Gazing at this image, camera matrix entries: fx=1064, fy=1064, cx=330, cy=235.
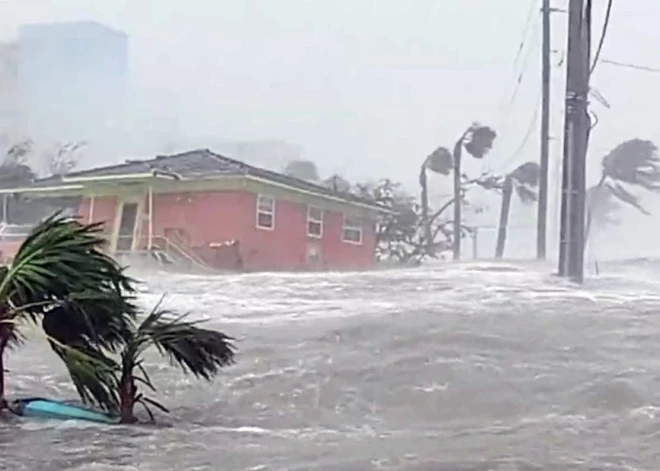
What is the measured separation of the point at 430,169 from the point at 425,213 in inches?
4.4

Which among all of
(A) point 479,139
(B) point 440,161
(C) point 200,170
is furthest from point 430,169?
(C) point 200,170

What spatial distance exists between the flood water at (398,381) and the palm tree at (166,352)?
38 mm

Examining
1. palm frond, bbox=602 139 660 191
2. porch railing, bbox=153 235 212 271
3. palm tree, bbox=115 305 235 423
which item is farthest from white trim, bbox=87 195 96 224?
palm frond, bbox=602 139 660 191

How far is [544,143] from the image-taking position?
2.68m

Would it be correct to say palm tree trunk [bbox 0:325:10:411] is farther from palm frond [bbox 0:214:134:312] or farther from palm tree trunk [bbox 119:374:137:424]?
palm tree trunk [bbox 119:374:137:424]

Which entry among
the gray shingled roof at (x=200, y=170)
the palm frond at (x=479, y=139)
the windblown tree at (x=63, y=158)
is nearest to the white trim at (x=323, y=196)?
the gray shingled roof at (x=200, y=170)

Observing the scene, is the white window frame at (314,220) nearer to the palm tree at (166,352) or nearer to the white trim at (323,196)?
the white trim at (323,196)

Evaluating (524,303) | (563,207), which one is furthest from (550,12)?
(524,303)

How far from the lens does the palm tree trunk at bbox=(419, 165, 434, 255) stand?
2.71 meters

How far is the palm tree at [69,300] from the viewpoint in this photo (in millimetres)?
2348

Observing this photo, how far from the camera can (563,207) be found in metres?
2.67

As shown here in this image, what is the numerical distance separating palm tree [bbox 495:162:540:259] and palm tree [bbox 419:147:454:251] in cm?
16

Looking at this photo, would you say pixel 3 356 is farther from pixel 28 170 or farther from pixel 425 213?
pixel 425 213

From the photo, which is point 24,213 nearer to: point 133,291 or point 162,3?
point 133,291
